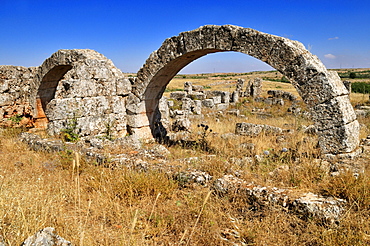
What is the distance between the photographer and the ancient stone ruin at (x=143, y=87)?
4883 mm

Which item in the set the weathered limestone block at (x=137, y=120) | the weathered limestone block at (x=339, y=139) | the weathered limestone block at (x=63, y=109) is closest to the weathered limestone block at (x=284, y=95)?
the weathered limestone block at (x=137, y=120)

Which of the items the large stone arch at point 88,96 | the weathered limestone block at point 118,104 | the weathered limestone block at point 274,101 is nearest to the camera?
the large stone arch at point 88,96

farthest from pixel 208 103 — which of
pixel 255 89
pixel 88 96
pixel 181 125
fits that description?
pixel 88 96

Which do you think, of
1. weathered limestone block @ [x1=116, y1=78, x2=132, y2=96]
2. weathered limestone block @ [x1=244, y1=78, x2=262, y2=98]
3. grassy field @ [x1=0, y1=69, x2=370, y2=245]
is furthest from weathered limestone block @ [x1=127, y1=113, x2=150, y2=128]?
weathered limestone block @ [x1=244, y1=78, x2=262, y2=98]

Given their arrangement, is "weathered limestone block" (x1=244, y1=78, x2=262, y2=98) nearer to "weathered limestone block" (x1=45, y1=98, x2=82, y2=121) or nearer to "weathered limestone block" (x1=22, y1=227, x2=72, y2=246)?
"weathered limestone block" (x1=45, y1=98, x2=82, y2=121)

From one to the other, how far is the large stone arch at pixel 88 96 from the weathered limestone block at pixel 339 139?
5265 millimetres

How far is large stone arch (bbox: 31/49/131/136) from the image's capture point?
22.1ft

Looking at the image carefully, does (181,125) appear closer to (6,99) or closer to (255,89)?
(6,99)

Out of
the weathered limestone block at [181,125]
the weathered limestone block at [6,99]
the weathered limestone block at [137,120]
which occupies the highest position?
the weathered limestone block at [6,99]

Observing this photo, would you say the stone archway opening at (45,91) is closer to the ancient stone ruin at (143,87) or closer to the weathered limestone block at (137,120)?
the ancient stone ruin at (143,87)

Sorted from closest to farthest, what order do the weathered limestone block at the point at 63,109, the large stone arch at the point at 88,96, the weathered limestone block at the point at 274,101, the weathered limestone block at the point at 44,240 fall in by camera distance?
the weathered limestone block at the point at 44,240 < the weathered limestone block at the point at 63,109 < the large stone arch at the point at 88,96 < the weathered limestone block at the point at 274,101

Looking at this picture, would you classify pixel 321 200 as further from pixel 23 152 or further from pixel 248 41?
pixel 23 152

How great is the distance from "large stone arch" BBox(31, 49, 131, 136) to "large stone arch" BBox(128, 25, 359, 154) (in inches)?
63.5

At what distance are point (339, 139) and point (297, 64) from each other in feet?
5.20
